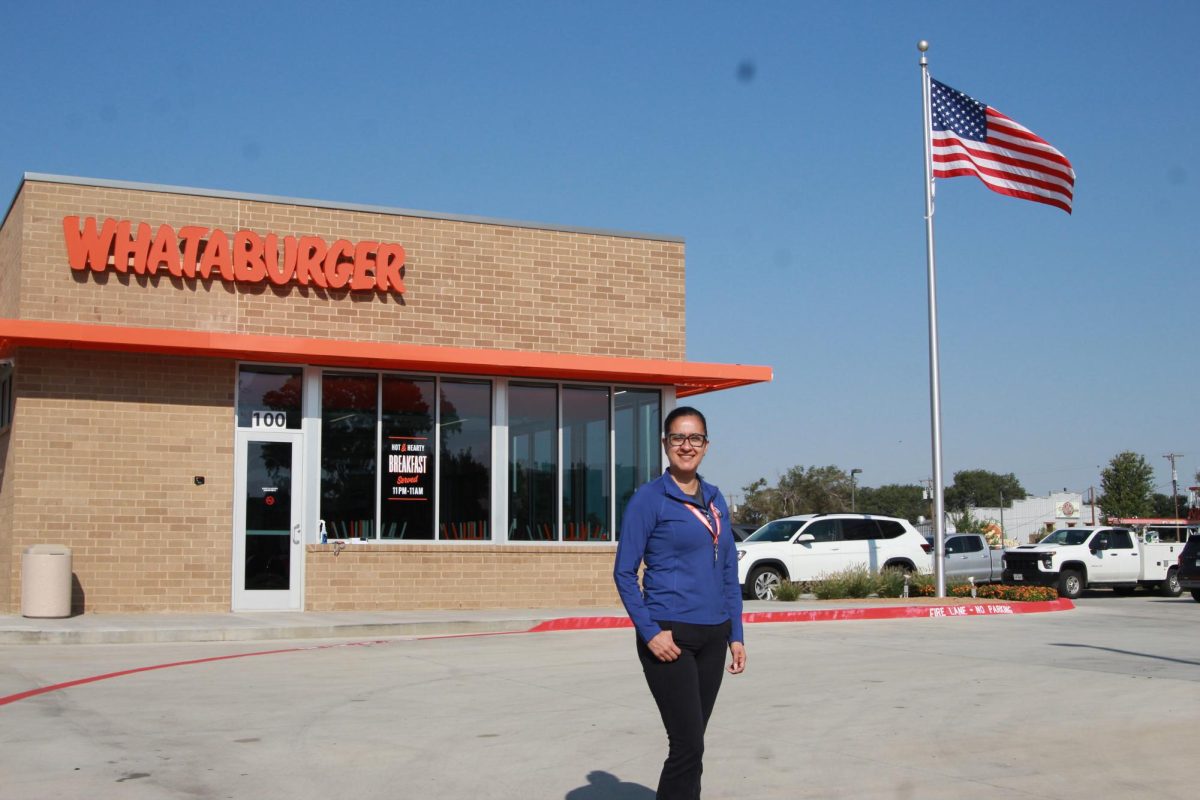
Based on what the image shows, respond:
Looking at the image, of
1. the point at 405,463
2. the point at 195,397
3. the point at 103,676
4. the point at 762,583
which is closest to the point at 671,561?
the point at 103,676

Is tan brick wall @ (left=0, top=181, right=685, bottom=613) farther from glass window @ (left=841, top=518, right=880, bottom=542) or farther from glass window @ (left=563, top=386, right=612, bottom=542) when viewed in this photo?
glass window @ (left=841, top=518, right=880, bottom=542)

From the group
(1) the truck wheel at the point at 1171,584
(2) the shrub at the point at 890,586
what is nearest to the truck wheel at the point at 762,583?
(2) the shrub at the point at 890,586

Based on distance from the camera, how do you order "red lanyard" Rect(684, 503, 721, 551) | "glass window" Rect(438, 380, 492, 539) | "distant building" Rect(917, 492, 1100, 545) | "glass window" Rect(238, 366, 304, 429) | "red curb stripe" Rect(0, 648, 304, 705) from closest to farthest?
"red lanyard" Rect(684, 503, 721, 551) → "red curb stripe" Rect(0, 648, 304, 705) → "glass window" Rect(238, 366, 304, 429) → "glass window" Rect(438, 380, 492, 539) → "distant building" Rect(917, 492, 1100, 545)

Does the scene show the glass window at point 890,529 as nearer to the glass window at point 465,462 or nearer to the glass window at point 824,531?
the glass window at point 824,531

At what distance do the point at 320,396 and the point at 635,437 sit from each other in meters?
5.36

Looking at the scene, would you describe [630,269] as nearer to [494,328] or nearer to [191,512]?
[494,328]

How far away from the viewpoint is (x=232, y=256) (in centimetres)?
1908

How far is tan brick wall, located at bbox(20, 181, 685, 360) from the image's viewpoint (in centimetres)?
1838

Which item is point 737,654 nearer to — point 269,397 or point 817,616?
point 817,616

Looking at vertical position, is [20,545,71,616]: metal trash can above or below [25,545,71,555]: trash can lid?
below

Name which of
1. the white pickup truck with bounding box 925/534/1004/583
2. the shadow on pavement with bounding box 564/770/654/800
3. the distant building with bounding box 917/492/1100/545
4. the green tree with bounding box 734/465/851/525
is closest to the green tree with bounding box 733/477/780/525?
the green tree with bounding box 734/465/851/525

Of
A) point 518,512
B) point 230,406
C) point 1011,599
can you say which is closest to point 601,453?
point 518,512

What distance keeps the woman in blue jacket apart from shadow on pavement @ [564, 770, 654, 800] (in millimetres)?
1738

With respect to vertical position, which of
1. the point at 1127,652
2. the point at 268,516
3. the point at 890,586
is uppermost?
the point at 268,516
